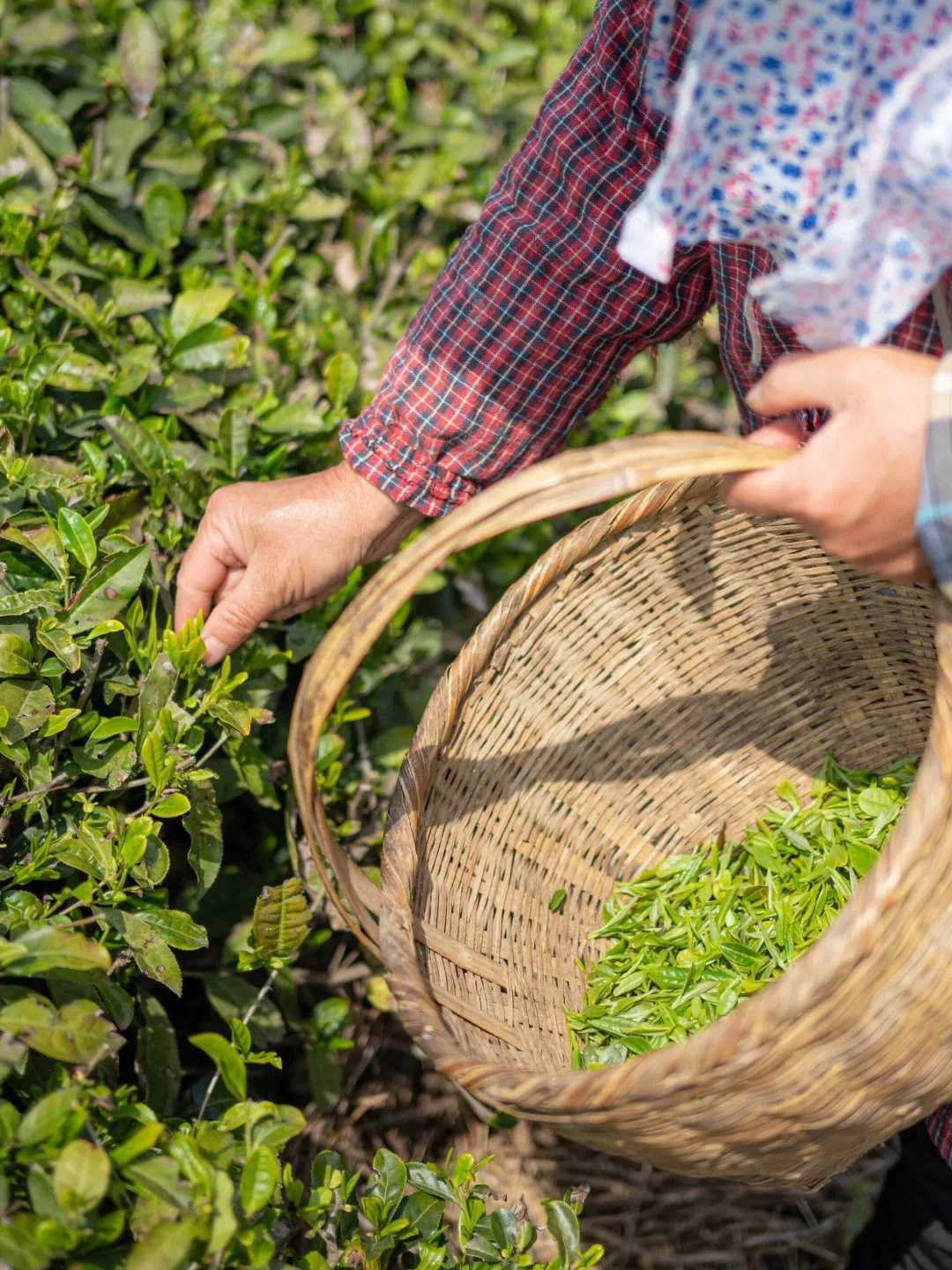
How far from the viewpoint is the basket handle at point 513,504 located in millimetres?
790

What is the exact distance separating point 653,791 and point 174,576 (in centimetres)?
59

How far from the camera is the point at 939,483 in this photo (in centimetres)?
71

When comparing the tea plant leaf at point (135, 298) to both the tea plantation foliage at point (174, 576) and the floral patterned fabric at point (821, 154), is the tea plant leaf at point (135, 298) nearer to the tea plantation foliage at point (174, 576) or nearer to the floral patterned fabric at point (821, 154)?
the tea plantation foliage at point (174, 576)

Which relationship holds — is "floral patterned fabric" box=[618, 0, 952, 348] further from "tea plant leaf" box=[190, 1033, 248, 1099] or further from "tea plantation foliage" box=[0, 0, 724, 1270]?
"tea plant leaf" box=[190, 1033, 248, 1099]

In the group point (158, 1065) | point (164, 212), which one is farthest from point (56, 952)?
point (164, 212)

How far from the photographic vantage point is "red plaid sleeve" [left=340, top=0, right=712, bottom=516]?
3.51 ft

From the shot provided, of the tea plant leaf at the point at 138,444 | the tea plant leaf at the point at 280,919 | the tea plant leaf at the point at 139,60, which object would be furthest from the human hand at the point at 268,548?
the tea plant leaf at the point at 139,60

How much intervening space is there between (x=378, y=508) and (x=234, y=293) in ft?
1.55

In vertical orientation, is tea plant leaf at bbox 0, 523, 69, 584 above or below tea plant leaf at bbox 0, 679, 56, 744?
above

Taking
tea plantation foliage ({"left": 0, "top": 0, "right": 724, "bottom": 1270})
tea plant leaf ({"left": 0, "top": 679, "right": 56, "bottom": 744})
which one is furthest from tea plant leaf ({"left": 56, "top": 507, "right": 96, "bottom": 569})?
tea plant leaf ({"left": 0, "top": 679, "right": 56, "bottom": 744})

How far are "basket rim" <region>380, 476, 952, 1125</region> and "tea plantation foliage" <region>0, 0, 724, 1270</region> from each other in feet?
0.37

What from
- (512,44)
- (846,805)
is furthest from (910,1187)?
(512,44)

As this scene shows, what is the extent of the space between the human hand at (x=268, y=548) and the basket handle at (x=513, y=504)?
0.26 metres

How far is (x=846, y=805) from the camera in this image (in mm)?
1276
